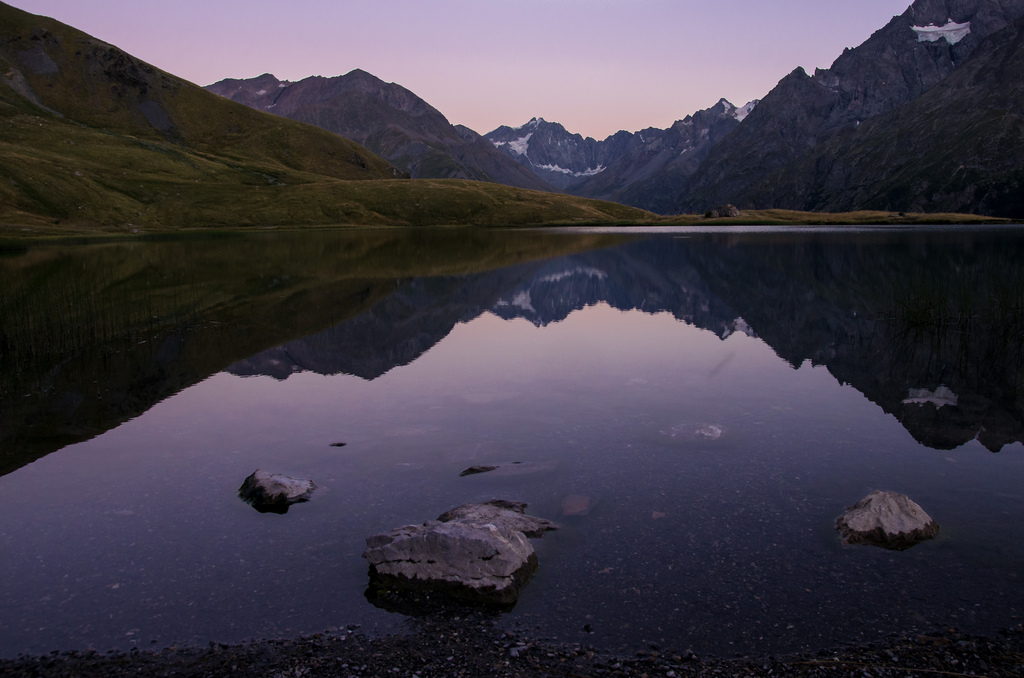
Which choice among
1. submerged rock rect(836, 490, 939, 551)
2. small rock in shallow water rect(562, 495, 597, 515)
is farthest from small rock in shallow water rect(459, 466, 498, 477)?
submerged rock rect(836, 490, 939, 551)

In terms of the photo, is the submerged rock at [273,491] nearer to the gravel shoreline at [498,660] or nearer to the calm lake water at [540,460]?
the calm lake water at [540,460]

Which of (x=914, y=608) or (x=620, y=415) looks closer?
(x=914, y=608)

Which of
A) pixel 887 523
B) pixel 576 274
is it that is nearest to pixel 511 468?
pixel 887 523

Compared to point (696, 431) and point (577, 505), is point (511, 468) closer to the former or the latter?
point (577, 505)

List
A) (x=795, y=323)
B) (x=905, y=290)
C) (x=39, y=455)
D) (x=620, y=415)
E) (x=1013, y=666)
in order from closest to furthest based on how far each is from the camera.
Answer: (x=1013, y=666)
(x=39, y=455)
(x=620, y=415)
(x=795, y=323)
(x=905, y=290)

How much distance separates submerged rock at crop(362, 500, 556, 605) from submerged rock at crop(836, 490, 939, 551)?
6837 mm

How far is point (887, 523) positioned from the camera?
1382 centimetres

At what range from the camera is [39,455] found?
64.0 feet

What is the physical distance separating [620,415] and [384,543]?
11.8m

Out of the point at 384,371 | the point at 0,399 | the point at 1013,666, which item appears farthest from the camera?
the point at 384,371

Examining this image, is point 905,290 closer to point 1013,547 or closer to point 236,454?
point 1013,547

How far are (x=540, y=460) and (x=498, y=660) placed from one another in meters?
8.81

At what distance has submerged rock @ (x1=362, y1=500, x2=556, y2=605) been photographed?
11992mm

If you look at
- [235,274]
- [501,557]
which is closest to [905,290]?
[501,557]
